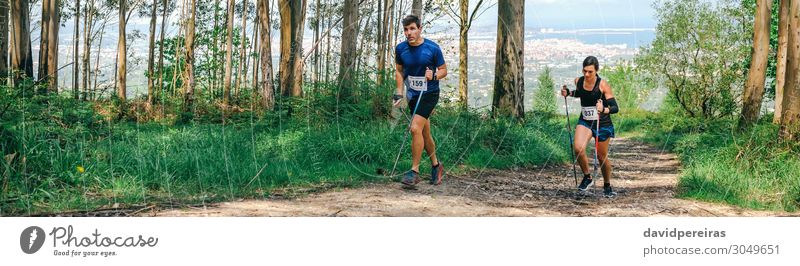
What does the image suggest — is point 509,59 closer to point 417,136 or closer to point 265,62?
point 417,136

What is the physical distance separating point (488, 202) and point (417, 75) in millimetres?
1229

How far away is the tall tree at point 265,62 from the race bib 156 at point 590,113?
19.2 feet

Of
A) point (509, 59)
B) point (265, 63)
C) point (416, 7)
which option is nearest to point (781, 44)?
point (509, 59)

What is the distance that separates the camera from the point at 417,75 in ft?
21.3

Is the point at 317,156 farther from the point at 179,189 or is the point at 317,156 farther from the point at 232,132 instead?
the point at 179,189

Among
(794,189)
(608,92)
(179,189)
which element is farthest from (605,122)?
(179,189)

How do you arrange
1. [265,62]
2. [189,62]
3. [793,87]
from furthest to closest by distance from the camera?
1. [189,62]
2. [265,62]
3. [793,87]

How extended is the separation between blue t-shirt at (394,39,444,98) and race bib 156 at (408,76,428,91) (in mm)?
35

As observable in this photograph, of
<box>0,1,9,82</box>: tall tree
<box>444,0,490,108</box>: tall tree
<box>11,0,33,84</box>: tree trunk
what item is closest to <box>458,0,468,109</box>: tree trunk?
<box>444,0,490,108</box>: tall tree

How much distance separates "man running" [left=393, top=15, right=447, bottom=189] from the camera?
20.8 feet

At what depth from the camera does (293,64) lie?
526 inches

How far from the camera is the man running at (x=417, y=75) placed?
6.33 meters
